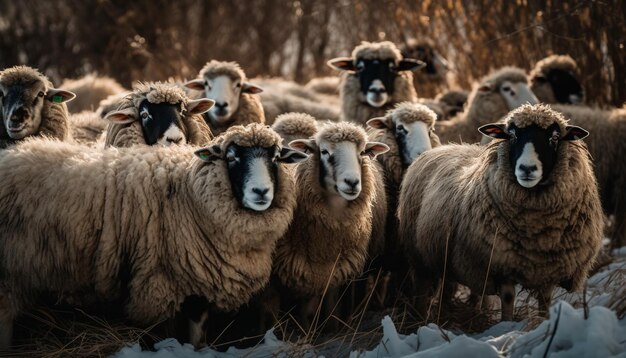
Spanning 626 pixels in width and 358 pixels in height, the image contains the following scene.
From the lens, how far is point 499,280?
544 cm

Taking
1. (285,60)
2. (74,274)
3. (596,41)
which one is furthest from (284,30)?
(74,274)

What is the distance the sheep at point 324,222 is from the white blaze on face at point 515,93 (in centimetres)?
309

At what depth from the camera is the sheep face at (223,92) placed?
24.0 ft

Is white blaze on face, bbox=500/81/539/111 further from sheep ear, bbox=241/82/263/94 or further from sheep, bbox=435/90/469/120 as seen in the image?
sheep ear, bbox=241/82/263/94

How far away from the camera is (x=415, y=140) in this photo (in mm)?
6684

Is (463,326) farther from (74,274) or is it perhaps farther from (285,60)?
(285,60)

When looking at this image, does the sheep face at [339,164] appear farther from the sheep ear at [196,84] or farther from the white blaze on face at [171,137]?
the sheep ear at [196,84]

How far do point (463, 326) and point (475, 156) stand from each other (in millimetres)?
1114

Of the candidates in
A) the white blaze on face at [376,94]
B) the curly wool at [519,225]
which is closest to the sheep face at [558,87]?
the white blaze on face at [376,94]

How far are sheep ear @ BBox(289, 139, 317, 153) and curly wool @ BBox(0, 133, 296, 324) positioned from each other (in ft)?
1.23

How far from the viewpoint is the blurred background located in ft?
34.3

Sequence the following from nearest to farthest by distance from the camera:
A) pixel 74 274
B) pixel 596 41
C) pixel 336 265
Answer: pixel 74 274
pixel 336 265
pixel 596 41

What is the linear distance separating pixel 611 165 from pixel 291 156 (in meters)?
3.47

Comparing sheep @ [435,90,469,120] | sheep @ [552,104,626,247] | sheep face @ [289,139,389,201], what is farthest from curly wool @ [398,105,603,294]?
sheep @ [435,90,469,120]
